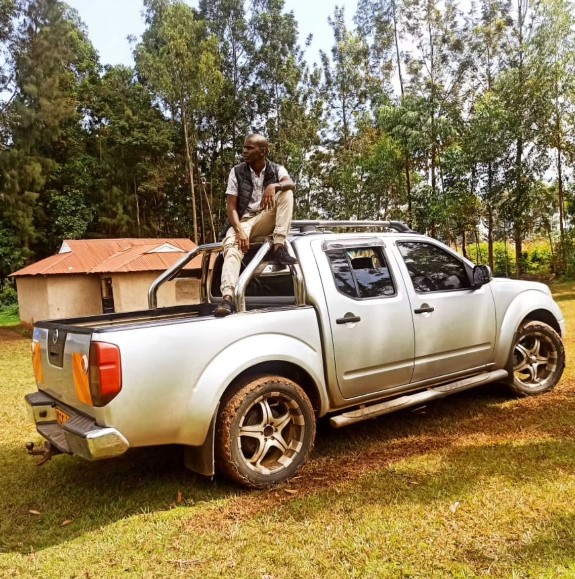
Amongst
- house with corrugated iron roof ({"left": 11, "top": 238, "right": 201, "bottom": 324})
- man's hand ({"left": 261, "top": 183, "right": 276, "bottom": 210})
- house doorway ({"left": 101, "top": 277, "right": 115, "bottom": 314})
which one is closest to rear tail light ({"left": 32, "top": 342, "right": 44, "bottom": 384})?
man's hand ({"left": 261, "top": 183, "right": 276, "bottom": 210})

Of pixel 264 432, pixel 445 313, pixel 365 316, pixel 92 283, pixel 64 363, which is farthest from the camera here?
pixel 92 283

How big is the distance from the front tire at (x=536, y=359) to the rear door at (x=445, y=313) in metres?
0.57

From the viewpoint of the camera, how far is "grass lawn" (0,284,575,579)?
2.61 metres

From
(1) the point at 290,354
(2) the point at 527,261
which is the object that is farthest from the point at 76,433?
(2) the point at 527,261

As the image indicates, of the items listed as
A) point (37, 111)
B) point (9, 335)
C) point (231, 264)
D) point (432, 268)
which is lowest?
point (9, 335)

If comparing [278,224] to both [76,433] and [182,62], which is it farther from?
[182,62]

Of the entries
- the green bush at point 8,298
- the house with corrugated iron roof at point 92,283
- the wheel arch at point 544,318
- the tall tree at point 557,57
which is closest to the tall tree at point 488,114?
the tall tree at point 557,57

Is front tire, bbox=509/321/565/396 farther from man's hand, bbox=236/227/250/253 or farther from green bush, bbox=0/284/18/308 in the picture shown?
green bush, bbox=0/284/18/308

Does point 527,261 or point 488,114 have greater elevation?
point 488,114

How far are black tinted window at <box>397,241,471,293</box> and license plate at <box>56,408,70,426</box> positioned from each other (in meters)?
2.89

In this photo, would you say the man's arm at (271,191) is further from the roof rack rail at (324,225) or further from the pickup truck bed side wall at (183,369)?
the pickup truck bed side wall at (183,369)

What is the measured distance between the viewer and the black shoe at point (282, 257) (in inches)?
154

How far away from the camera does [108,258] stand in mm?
21438

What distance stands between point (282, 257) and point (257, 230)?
40 centimetres
